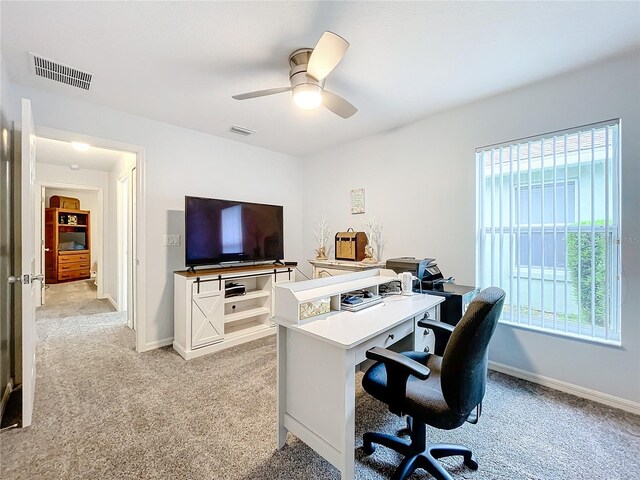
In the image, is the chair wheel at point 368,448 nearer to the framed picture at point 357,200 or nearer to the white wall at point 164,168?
the white wall at point 164,168

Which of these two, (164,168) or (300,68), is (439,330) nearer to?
(300,68)

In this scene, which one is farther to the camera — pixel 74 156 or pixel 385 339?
pixel 74 156

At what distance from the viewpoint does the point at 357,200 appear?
3686mm

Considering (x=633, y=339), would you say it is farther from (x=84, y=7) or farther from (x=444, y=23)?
(x=84, y=7)

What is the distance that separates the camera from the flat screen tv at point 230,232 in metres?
2.99

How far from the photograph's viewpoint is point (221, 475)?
4.66 feet

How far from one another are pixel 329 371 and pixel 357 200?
2.65 m

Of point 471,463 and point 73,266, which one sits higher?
point 73,266

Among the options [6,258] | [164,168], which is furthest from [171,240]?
[6,258]

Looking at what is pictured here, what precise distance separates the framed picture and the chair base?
258 cm

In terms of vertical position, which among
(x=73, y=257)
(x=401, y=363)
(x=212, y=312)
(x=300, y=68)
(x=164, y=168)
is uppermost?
(x=300, y=68)

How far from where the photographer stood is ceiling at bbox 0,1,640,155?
1.55 m

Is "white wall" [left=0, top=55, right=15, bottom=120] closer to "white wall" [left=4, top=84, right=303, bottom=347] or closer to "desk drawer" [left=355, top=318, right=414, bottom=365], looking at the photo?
"white wall" [left=4, top=84, right=303, bottom=347]

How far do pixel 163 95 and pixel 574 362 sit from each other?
4.06m
